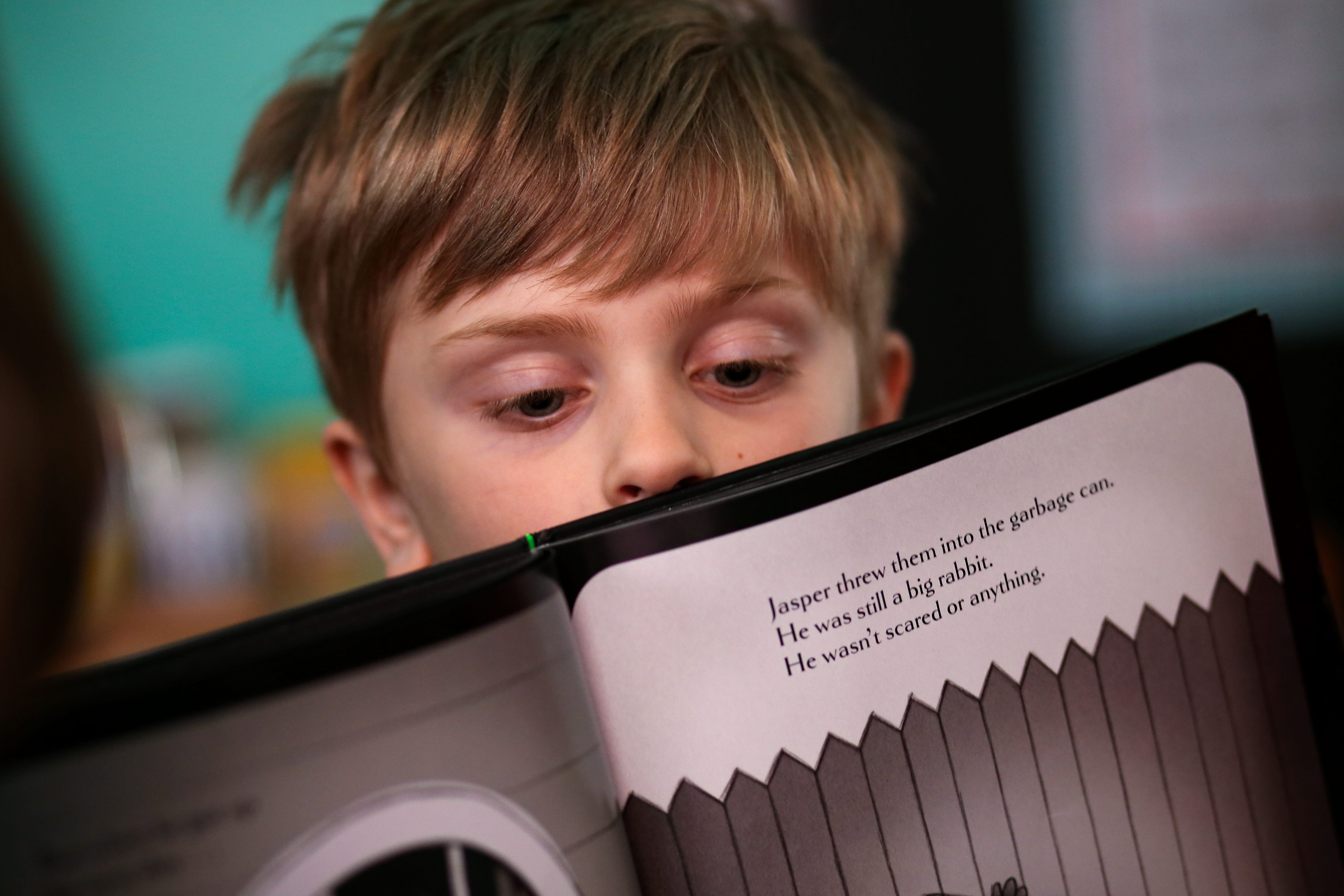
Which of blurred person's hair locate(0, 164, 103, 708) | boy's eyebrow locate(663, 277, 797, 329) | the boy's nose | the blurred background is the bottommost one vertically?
blurred person's hair locate(0, 164, 103, 708)

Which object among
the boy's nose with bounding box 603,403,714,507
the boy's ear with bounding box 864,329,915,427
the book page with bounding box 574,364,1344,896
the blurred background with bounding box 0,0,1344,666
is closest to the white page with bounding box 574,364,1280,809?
the book page with bounding box 574,364,1344,896

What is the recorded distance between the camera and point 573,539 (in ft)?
1.30

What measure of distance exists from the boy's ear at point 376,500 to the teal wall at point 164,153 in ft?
3.82

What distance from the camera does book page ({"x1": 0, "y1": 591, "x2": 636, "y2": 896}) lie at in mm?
292

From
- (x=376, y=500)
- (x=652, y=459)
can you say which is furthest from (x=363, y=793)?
(x=376, y=500)

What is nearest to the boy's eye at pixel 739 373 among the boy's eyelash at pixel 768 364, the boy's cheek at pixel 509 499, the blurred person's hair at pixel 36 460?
the boy's eyelash at pixel 768 364

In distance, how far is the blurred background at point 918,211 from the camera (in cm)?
185

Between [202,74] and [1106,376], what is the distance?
1889 millimetres

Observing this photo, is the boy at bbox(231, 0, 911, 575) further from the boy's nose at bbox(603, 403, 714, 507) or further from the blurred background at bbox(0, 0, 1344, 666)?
the blurred background at bbox(0, 0, 1344, 666)

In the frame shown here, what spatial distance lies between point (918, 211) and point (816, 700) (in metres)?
1.82

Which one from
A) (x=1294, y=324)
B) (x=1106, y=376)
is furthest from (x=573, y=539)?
(x=1294, y=324)

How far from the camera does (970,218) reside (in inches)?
84.1

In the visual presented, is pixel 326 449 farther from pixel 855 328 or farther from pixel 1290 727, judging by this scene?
pixel 1290 727

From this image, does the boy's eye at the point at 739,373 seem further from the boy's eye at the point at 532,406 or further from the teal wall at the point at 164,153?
the teal wall at the point at 164,153
